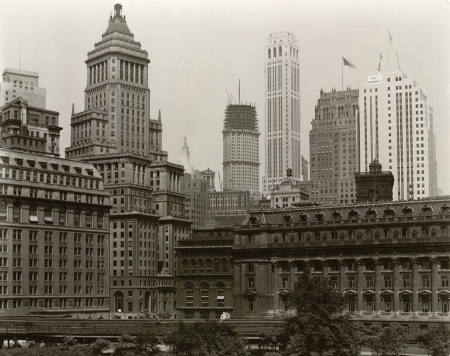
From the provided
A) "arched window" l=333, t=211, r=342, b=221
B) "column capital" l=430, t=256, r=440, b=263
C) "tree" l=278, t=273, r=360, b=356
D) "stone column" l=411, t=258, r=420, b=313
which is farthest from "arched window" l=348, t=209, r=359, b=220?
"tree" l=278, t=273, r=360, b=356

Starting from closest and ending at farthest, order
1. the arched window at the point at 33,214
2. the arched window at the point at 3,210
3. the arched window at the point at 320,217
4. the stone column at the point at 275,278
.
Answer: the arched window at the point at 320,217, the stone column at the point at 275,278, the arched window at the point at 3,210, the arched window at the point at 33,214

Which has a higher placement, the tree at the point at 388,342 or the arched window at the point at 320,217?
the arched window at the point at 320,217

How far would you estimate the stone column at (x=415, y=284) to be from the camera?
16575 centimetres

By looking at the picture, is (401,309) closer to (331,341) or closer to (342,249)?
(342,249)

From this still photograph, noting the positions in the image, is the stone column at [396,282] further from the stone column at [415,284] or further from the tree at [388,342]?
the tree at [388,342]

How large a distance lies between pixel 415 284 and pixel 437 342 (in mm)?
54592

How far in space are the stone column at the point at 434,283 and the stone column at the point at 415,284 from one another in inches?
115

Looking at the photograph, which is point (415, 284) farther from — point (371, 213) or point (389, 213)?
point (371, 213)

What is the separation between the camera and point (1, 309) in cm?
18675

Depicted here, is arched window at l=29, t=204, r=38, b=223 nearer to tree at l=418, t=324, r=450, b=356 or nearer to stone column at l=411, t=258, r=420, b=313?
stone column at l=411, t=258, r=420, b=313

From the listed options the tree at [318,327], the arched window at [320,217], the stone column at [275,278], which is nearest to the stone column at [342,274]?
the arched window at [320,217]

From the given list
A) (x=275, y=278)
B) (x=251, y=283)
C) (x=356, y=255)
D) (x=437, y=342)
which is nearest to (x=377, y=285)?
(x=356, y=255)

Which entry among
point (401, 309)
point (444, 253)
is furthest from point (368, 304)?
point (444, 253)

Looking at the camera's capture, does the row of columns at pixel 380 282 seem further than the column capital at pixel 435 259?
No
